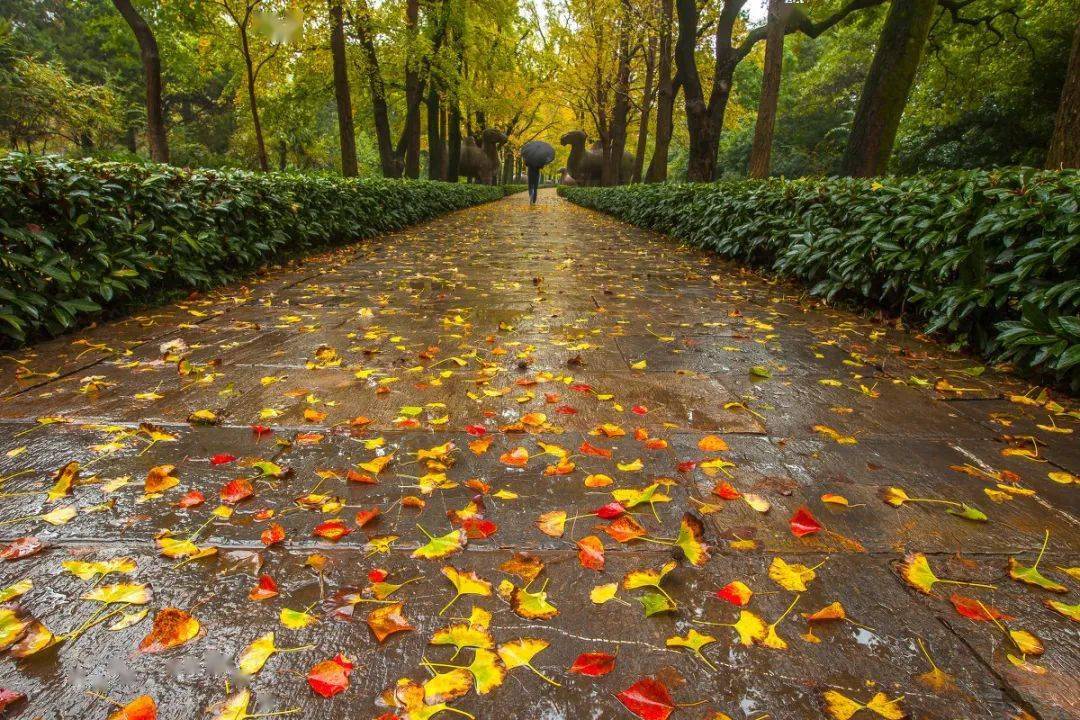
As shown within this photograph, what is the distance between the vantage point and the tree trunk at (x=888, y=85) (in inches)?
288

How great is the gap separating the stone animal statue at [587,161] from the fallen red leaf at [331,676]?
35.3 m

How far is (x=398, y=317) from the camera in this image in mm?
4156

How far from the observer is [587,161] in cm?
3488

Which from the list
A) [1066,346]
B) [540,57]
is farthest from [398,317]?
[540,57]

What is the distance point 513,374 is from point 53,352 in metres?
2.73

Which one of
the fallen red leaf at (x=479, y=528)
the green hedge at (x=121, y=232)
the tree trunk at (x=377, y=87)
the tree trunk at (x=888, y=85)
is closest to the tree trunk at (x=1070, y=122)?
the tree trunk at (x=888, y=85)

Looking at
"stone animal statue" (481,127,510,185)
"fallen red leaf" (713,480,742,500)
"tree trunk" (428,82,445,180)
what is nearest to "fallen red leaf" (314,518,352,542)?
"fallen red leaf" (713,480,742,500)

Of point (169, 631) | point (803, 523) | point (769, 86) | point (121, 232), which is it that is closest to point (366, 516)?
point (169, 631)

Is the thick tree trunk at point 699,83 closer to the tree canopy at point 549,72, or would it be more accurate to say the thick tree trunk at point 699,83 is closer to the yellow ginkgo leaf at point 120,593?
the tree canopy at point 549,72

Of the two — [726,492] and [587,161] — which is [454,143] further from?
[726,492]

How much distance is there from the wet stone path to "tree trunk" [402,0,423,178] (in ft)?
45.8

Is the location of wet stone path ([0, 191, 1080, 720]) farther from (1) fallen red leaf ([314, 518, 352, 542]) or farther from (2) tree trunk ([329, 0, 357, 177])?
(2) tree trunk ([329, 0, 357, 177])

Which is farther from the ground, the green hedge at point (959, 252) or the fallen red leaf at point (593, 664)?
the green hedge at point (959, 252)

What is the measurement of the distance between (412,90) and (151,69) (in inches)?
265
